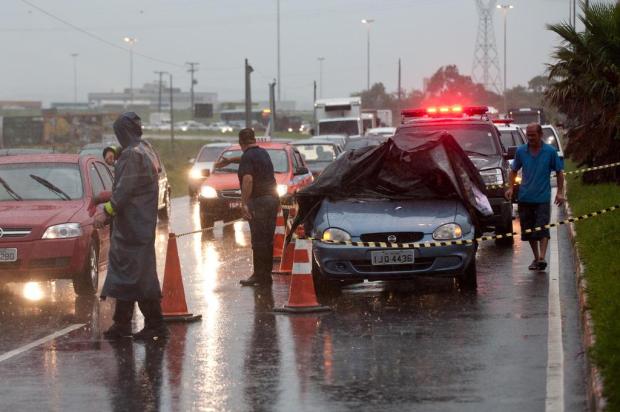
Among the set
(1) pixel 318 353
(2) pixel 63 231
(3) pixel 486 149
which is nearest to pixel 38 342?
(1) pixel 318 353

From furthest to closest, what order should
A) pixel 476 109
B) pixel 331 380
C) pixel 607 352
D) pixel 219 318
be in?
pixel 476 109 < pixel 219 318 < pixel 331 380 < pixel 607 352

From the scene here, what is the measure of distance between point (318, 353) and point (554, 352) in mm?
1784

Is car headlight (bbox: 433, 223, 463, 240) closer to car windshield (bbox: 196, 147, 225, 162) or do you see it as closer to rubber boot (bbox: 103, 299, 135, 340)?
rubber boot (bbox: 103, 299, 135, 340)

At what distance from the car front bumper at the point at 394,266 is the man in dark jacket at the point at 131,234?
2561mm

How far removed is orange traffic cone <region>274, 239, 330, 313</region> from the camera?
1234 cm

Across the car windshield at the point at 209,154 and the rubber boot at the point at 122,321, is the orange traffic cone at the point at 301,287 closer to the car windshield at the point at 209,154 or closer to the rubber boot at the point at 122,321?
the rubber boot at the point at 122,321

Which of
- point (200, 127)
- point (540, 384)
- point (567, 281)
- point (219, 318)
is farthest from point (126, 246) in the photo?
point (200, 127)

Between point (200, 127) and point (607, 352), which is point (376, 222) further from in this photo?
point (200, 127)

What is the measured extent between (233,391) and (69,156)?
735 centimetres

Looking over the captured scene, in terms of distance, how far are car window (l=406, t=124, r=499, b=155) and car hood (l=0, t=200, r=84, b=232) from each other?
741cm

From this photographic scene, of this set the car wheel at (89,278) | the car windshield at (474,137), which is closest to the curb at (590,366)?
the car wheel at (89,278)

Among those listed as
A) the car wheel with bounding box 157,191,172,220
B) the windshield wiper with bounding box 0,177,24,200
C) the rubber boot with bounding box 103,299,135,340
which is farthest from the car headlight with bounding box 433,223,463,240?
the car wheel with bounding box 157,191,172,220

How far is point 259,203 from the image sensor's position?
48.2 feet

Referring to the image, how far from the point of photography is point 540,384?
873 centimetres
